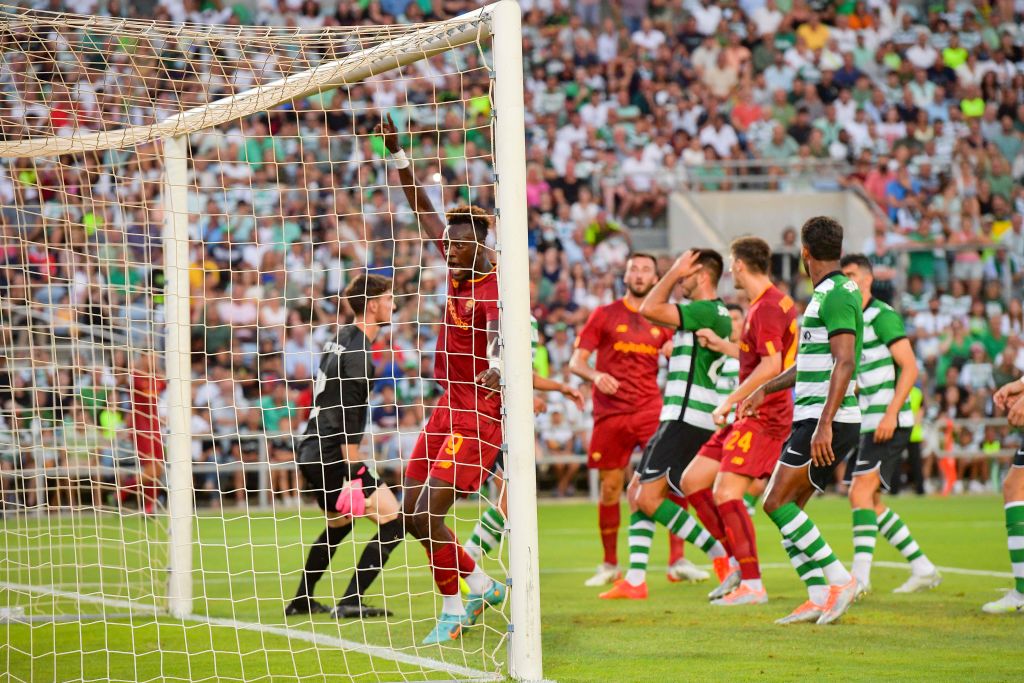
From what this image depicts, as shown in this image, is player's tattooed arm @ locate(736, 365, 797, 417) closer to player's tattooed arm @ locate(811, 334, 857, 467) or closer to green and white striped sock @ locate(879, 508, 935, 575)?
player's tattooed arm @ locate(811, 334, 857, 467)

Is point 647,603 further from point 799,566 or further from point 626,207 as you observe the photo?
point 626,207

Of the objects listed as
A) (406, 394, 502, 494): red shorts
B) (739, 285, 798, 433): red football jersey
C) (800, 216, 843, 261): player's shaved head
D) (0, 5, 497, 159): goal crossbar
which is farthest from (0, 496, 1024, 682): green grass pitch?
(0, 5, 497, 159): goal crossbar

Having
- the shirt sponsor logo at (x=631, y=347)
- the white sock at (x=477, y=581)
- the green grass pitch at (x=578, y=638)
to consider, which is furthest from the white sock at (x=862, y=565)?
the white sock at (x=477, y=581)

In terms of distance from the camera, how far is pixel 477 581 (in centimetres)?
698

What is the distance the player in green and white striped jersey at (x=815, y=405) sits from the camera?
277 inches

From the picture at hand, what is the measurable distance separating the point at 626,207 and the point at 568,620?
559 inches

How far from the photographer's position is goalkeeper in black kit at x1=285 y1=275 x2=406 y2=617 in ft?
25.7

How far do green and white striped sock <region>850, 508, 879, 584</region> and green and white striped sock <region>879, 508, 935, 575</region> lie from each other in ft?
1.26

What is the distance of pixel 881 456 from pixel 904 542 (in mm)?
687

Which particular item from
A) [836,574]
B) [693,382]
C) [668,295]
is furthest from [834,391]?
[693,382]

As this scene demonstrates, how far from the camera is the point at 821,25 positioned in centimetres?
2455

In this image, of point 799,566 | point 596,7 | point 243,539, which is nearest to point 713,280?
point 799,566

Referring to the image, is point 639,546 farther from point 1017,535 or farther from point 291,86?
point 291,86

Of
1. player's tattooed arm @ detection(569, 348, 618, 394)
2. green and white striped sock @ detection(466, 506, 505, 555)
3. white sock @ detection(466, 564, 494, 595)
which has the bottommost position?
green and white striped sock @ detection(466, 506, 505, 555)
